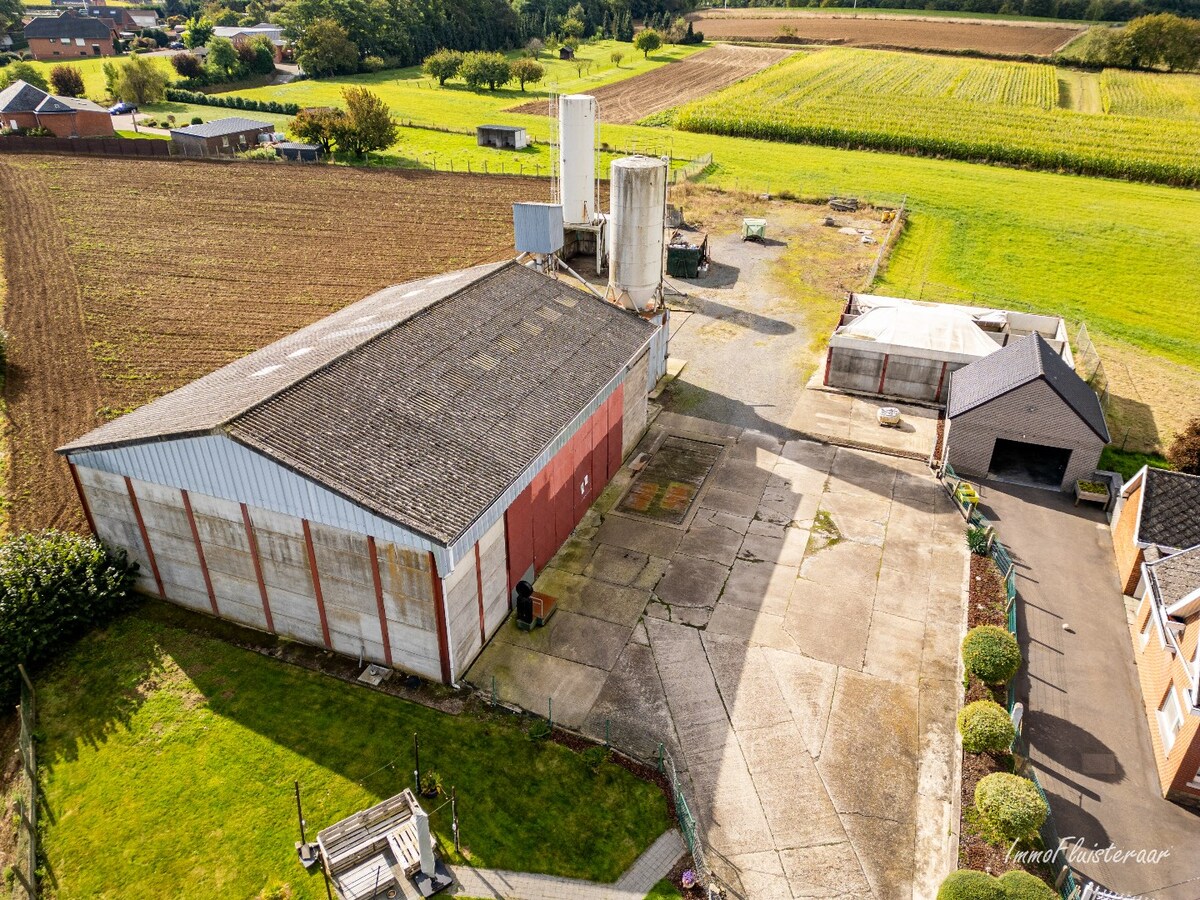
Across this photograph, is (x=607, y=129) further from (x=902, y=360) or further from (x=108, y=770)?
(x=108, y=770)

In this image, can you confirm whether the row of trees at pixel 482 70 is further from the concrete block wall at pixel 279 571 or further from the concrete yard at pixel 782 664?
the concrete block wall at pixel 279 571

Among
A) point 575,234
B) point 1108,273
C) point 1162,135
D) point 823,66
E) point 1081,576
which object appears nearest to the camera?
point 1081,576

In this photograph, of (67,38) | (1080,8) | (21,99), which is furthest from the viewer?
(1080,8)

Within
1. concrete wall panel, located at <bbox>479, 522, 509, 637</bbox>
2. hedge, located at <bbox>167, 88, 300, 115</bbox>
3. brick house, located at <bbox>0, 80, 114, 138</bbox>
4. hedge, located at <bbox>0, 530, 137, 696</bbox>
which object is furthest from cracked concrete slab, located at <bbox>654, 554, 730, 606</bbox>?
hedge, located at <bbox>167, 88, 300, 115</bbox>

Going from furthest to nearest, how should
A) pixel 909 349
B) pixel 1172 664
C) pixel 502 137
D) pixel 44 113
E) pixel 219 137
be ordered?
pixel 502 137, pixel 44 113, pixel 219 137, pixel 909 349, pixel 1172 664

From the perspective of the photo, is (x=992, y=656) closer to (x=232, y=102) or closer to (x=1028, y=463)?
(x=1028, y=463)

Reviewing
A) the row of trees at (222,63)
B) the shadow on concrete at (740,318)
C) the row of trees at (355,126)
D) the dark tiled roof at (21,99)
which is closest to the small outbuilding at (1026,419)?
the shadow on concrete at (740,318)

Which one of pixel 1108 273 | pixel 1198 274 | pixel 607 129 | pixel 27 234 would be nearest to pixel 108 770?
pixel 27 234

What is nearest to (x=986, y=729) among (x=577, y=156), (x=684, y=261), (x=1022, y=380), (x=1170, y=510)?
(x=1170, y=510)
